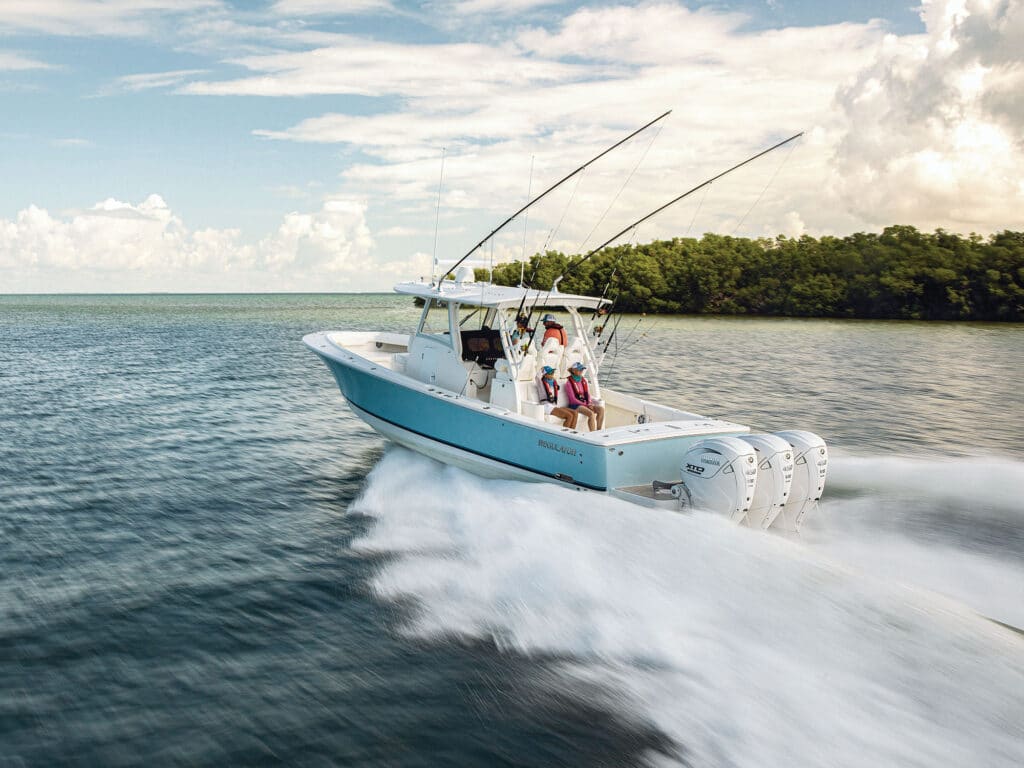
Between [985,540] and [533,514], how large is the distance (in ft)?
15.3

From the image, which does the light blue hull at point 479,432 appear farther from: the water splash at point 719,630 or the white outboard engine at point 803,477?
the white outboard engine at point 803,477

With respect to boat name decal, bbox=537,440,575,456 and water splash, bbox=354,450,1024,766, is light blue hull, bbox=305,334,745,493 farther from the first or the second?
water splash, bbox=354,450,1024,766

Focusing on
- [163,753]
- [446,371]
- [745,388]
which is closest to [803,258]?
[745,388]

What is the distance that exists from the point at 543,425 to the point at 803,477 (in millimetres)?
2642

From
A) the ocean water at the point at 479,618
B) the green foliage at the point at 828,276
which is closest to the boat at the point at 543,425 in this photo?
the ocean water at the point at 479,618

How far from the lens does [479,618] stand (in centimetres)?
633

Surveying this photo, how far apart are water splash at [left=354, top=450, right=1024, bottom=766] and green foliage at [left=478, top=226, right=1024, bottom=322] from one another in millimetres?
59017

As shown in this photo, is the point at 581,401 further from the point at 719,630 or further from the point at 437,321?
the point at 719,630

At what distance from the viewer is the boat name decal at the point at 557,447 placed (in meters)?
7.98

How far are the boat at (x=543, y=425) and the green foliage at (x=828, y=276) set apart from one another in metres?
55.8

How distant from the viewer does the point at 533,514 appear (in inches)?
309

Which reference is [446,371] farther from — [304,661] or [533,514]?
[304,661]

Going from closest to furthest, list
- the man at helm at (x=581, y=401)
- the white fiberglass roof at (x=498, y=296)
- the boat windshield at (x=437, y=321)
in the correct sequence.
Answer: the man at helm at (x=581, y=401) → the white fiberglass roof at (x=498, y=296) → the boat windshield at (x=437, y=321)

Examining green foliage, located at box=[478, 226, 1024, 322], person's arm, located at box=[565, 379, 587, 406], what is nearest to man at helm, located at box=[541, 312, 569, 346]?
person's arm, located at box=[565, 379, 587, 406]
